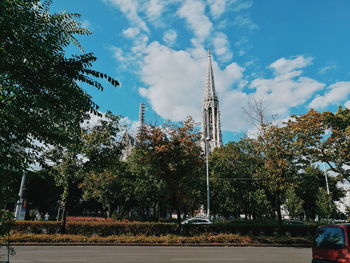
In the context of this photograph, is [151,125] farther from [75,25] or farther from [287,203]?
[287,203]

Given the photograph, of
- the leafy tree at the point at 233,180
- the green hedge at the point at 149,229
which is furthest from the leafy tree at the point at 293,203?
the green hedge at the point at 149,229

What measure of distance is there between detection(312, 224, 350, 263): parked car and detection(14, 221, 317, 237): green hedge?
571 inches

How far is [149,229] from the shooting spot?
20797 millimetres

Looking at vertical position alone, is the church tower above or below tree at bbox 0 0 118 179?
above

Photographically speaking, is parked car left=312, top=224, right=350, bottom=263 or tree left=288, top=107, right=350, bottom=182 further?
tree left=288, top=107, right=350, bottom=182

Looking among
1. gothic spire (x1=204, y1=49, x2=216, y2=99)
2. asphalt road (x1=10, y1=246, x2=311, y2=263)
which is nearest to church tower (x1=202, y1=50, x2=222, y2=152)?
gothic spire (x1=204, y1=49, x2=216, y2=99)

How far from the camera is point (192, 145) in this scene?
2119cm

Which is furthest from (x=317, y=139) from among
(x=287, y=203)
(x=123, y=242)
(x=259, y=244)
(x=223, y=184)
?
(x=287, y=203)

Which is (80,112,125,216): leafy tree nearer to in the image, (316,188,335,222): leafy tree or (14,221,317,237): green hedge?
(14,221,317,237): green hedge

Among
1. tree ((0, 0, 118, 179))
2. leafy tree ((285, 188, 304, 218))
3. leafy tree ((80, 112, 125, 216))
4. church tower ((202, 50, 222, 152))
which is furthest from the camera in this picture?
church tower ((202, 50, 222, 152))

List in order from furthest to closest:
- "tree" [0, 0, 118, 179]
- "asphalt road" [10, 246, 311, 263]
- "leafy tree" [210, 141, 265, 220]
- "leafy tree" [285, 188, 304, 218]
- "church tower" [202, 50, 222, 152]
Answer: "church tower" [202, 50, 222, 152]
"leafy tree" [285, 188, 304, 218]
"leafy tree" [210, 141, 265, 220]
"asphalt road" [10, 246, 311, 263]
"tree" [0, 0, 118, 179]

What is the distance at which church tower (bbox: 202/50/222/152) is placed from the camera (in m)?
89.2

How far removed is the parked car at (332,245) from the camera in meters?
6.27

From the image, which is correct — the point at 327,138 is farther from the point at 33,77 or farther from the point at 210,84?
the point at 210,84
